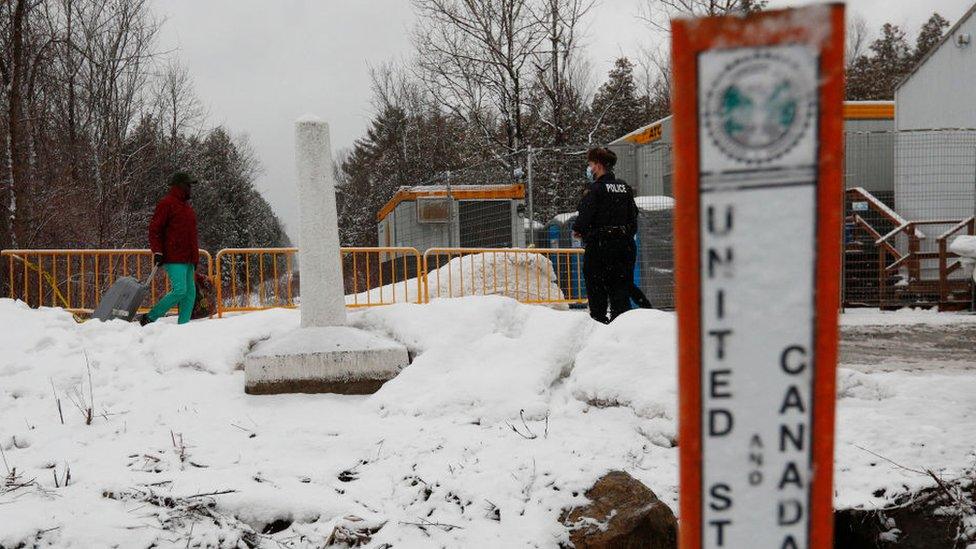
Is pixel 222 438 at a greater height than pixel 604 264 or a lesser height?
lesser

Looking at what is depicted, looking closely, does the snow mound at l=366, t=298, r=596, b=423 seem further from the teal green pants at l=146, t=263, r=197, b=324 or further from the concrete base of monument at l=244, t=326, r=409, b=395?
the teal green pants at l=146, t=263, r=197, b=324

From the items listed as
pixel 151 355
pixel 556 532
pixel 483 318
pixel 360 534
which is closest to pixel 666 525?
pixel 556 532

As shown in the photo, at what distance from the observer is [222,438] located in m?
4.14

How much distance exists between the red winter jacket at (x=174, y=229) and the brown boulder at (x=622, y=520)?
575 centimetres

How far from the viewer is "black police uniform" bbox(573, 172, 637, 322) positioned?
20.8ft

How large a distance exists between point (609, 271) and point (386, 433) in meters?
3.13

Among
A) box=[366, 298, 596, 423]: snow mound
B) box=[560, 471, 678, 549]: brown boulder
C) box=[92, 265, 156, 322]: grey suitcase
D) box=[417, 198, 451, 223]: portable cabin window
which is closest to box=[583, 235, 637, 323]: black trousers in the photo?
box=[366, 298, 596, 423]: snow mound

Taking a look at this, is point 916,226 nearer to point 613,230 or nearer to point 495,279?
point 495,279

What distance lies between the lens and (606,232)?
6.38 m

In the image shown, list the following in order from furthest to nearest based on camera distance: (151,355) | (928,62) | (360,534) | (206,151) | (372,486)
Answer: (206,151), (928,62), (151,355), (372,486), (360,534)

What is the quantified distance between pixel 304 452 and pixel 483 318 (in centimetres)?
193

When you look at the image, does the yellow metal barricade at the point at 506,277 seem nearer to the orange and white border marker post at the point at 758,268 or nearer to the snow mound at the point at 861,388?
the snow mound at the point at 861,388

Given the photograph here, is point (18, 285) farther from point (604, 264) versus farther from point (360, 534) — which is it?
point (360, 534)

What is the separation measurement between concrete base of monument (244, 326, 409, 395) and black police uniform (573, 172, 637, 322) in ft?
7.38
